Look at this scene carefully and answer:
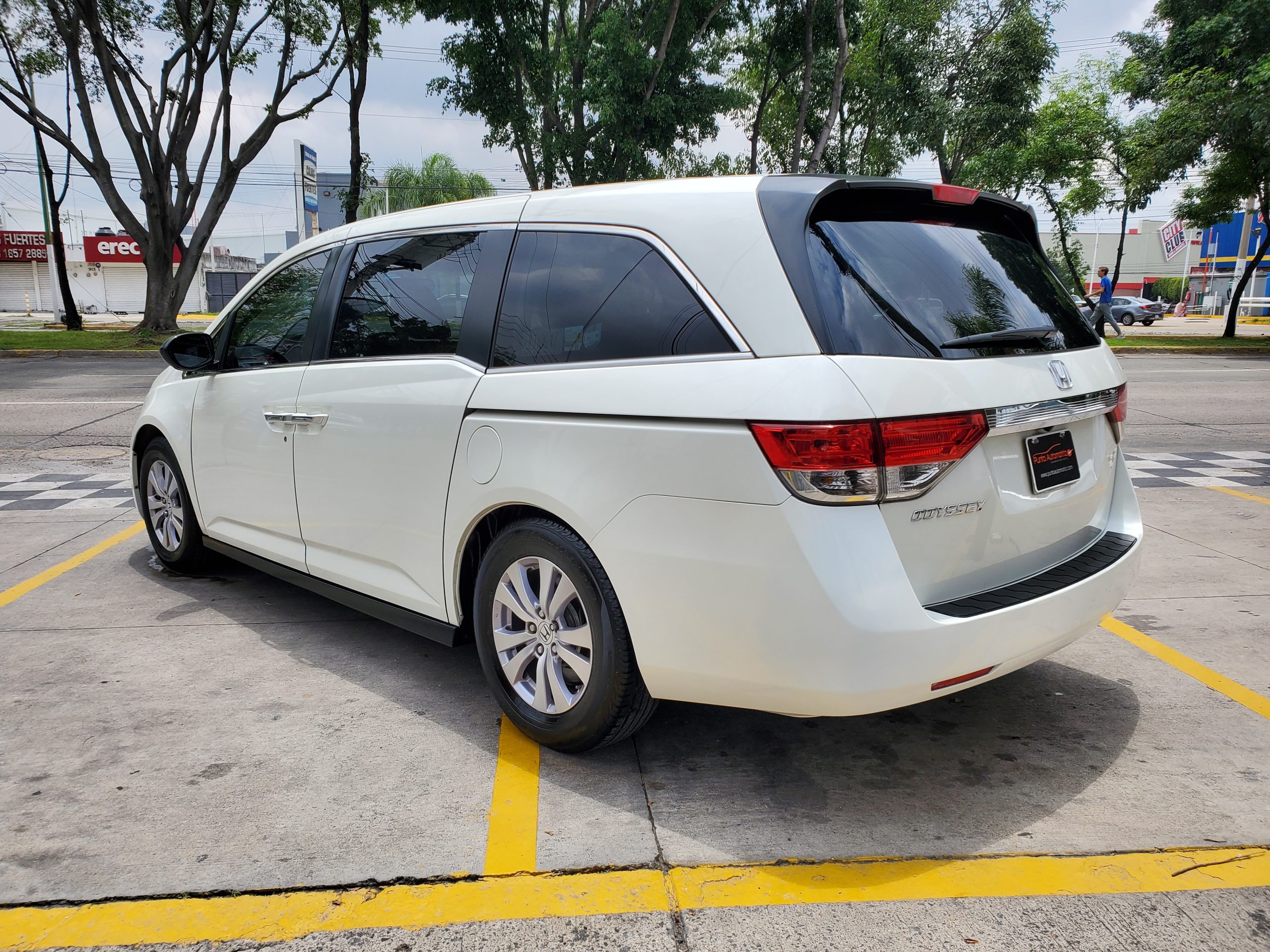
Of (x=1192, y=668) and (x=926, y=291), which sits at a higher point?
(x=926, y=291)

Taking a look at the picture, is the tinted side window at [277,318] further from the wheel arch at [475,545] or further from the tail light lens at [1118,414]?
the tail light lens at [1118,414]

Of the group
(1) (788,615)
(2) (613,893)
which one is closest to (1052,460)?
(1) (788,615)

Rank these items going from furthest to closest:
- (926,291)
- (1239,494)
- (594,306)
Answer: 1. (1239,494)
2. (594,306)
3. (926,291)

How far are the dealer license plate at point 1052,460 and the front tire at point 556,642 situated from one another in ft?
4.19

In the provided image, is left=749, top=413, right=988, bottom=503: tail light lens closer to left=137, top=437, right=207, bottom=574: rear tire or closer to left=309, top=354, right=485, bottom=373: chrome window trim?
left=309, top=354, right=485, bottom=373: chrome window trim

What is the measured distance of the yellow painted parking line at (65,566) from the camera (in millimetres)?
4762

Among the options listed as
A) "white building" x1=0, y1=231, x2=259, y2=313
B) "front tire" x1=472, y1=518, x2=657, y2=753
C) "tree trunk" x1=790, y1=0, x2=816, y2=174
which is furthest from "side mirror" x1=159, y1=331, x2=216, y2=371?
"white building" x1=0, y1=231, x2=259, y2=313

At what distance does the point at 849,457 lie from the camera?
234 centimetres

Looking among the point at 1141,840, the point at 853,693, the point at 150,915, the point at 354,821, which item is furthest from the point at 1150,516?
the point at 150,915

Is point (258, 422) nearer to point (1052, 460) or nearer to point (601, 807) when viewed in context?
point (601, 807)

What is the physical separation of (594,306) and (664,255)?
0.28 meters

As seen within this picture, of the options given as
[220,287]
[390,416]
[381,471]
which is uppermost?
[390,416]

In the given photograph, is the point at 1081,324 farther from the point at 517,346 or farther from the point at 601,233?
the point at 517,346

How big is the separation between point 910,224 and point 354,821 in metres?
2.40
